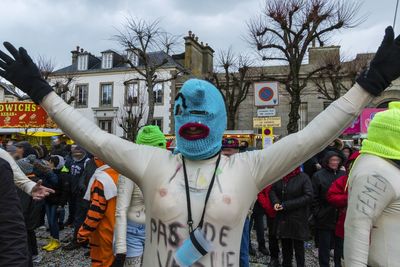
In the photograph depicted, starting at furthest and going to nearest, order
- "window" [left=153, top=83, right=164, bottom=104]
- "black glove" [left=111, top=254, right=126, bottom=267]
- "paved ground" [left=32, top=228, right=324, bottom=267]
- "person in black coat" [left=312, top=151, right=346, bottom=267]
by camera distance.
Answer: "window" [left=153, top=83, right=164, bottom=104], "paved ground" [left=32, top=228, right=324, bottom=267], "person in black coat" [left=312, top=151, right=346, bottom=267], "black glove" [left=111, top=254, right=126, bottom=267]

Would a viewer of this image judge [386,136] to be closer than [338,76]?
Yes

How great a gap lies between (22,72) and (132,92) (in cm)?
3198

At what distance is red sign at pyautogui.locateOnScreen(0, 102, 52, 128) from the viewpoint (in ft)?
61.5

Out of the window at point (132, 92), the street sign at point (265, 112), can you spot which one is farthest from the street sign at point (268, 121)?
the window at point (132, 92)

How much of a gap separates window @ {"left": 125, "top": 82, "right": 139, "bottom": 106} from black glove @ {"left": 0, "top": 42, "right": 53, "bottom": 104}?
3115 centimetres

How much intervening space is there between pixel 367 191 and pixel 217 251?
3.43 feet

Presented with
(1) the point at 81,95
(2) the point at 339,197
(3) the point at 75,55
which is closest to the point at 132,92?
(1) the point at 81,95

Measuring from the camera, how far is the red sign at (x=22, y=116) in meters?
18.8

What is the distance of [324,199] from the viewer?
232 inches

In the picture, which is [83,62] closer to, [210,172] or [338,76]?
[338,76]

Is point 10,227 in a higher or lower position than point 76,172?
higher

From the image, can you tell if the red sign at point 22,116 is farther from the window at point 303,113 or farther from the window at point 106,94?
the window at point 303,113

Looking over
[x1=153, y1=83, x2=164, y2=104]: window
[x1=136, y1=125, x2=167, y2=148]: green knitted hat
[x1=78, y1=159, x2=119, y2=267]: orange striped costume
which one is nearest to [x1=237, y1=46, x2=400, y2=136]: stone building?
[x1=153, y1=83, x2=164, y2=104]: window

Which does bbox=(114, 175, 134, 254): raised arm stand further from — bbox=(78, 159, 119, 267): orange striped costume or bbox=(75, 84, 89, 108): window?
bbox=(75, 84, 89, 108): window
